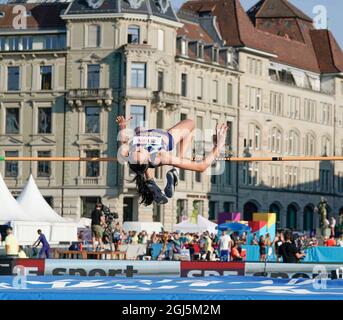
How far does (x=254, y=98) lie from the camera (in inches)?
3999

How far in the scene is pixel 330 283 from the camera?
22.9 metres

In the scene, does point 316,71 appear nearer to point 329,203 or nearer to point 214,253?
point 329,203

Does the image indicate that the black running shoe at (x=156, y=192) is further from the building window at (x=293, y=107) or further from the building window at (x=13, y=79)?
the building window at (x=293, y=107)

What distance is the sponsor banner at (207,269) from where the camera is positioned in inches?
1094

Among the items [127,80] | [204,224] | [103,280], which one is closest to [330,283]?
[103,280]

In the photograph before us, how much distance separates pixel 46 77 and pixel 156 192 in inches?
2785

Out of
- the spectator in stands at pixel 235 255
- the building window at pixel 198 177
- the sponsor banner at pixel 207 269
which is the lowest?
the sponsor banner at pixel 207 269

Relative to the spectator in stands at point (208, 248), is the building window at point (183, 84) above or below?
above

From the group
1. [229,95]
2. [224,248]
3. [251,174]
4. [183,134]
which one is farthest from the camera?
[251,174]

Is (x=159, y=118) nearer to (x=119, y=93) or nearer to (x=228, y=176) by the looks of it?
(x=119, y=93)

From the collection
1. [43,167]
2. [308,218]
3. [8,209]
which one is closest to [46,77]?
[43,167]

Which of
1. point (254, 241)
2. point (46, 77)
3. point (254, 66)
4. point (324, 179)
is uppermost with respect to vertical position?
point (254, 66)

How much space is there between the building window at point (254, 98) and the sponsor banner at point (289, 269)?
2835 inches

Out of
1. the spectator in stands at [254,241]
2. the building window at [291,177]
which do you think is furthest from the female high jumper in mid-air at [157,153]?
the building window at [291,177]
